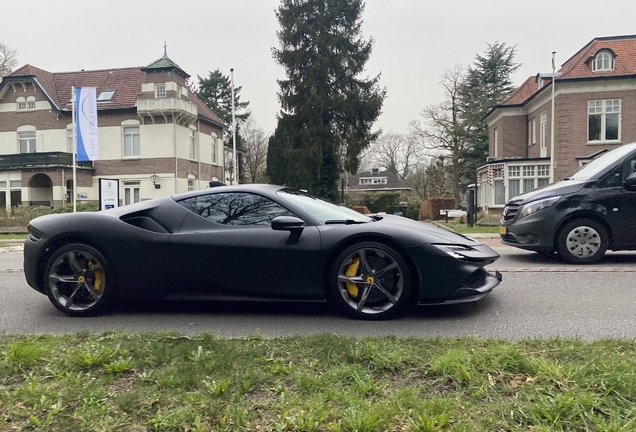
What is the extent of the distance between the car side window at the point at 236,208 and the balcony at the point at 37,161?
31.5 m

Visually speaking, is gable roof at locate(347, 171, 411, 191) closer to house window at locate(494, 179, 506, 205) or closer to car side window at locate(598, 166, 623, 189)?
house window at locate(494, 179, 506, 205)

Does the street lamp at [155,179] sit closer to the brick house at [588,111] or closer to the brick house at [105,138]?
the brick house at [105,138]

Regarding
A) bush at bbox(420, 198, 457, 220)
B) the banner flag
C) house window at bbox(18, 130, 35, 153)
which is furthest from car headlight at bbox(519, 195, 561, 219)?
house window at bbox(18, 130, 35, 153)

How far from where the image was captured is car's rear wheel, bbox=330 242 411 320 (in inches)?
166

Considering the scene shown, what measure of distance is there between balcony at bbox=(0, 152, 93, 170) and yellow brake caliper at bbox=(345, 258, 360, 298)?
3269 cm

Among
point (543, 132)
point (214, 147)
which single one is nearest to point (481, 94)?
point (543, 132)

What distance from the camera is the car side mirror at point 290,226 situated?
14.1 ft

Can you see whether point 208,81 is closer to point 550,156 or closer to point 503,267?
point 550,156

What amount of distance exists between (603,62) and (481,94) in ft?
66.1

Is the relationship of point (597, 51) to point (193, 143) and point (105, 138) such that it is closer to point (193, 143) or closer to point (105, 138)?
point (193, 143)

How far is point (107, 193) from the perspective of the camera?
16.4 meters

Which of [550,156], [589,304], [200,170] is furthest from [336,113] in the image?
[589,304]

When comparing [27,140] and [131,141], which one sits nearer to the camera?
[131,141]

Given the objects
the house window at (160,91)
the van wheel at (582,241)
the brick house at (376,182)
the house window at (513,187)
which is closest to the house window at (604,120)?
the house window at (513,187)
